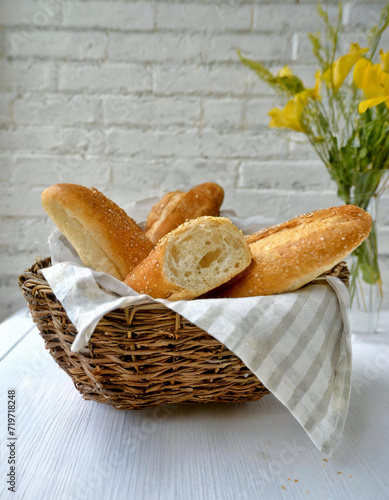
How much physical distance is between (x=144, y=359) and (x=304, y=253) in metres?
0.31

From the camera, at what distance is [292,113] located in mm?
1142

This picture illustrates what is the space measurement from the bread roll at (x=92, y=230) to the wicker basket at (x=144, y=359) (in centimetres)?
15

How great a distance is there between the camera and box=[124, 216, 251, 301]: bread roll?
749mm

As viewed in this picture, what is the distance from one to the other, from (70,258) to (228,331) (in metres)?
0.42

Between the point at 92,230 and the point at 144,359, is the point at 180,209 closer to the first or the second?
the point at 92,230

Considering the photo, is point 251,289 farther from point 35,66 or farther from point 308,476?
point 35,66

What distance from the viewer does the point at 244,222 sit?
3.84 ft

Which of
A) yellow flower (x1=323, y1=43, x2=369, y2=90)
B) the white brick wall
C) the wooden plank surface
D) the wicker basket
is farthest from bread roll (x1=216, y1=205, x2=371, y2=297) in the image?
the white brick wall

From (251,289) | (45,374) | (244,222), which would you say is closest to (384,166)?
(244,222)

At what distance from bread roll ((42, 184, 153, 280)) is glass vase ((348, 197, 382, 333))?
0.60m

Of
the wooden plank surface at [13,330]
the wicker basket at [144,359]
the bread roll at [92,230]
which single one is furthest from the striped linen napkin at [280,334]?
the wooden plank surface at [13,330]

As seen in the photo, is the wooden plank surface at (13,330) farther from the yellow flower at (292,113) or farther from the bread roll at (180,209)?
the yellow flower at (292,113)

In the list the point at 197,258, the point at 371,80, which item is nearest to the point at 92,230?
the point at 197,258

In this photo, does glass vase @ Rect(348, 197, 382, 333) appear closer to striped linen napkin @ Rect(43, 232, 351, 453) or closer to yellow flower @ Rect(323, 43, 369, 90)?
yellow flower @ Rect(323, 43, 369, 90)
